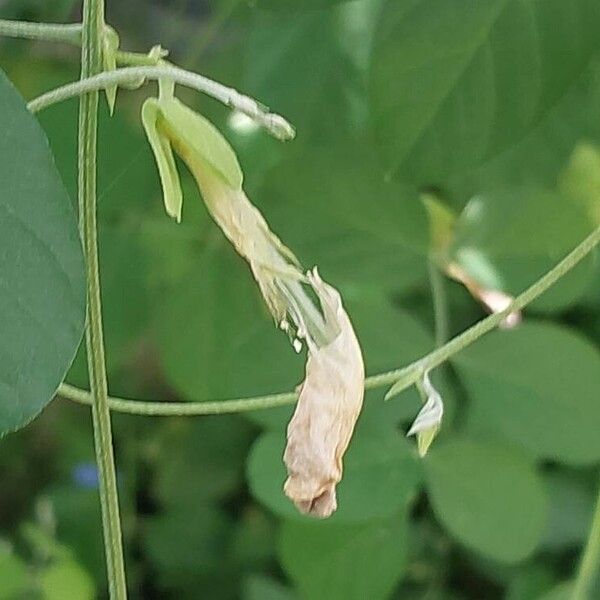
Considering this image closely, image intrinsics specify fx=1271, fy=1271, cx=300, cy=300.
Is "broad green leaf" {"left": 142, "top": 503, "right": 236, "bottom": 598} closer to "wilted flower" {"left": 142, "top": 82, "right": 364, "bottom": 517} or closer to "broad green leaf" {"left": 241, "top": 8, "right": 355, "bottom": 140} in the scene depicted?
"broad green leaf" {"left": 241, "top": 8, "right": 355, "bottom": 140}

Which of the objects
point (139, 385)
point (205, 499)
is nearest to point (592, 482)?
point (205, 499)

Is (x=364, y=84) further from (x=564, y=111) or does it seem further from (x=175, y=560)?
(x=175, y=560)

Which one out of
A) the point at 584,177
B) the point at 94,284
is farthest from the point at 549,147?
the point at 94,284

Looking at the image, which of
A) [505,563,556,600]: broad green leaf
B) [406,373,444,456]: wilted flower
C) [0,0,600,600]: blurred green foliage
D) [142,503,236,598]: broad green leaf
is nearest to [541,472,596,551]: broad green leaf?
[505,563,556,600]: broad green leaf

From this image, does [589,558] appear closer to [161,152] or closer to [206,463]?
[161,152]

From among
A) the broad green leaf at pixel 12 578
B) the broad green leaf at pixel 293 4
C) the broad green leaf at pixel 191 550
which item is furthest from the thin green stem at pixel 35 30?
the broad green leaf at pixel 191 550

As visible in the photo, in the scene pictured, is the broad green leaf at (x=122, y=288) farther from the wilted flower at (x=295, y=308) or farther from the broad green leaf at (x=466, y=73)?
the wilted flower at (x=295, y=308)
